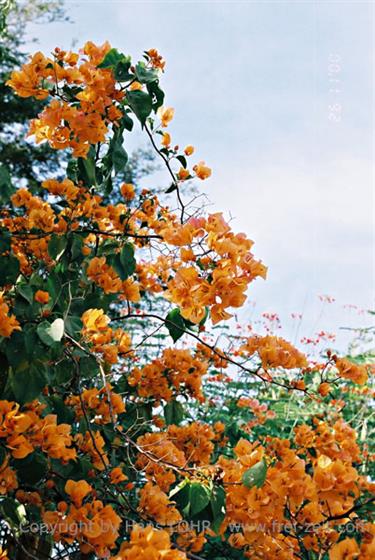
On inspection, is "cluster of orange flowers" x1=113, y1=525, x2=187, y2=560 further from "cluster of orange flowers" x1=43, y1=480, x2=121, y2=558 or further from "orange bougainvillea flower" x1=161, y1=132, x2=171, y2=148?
"orange bougainvillea flower" x1=161, y1=132, x2=171, y2=148

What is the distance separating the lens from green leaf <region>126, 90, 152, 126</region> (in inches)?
49.9

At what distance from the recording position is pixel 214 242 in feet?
3.22

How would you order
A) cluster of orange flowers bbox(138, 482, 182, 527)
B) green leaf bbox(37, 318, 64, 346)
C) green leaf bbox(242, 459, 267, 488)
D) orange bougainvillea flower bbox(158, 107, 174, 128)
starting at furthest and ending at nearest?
orange bougainvillea flower bbox(158, 107, 174, 128), cluster of orange flowers bbox(138, 482, 182, 527), green leaf bbox(242, 459, 267, 488), green leaf bbox(37, 318, 64, 346)

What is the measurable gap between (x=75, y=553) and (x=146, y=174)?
6.81 meters

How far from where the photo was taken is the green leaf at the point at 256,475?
3.45 ft

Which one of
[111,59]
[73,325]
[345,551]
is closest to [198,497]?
[345,551]

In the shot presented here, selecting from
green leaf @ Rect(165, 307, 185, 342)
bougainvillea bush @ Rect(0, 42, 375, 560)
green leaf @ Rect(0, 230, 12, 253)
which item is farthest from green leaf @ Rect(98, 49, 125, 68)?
green leaf @ Rect(165, 307, 185, 342)

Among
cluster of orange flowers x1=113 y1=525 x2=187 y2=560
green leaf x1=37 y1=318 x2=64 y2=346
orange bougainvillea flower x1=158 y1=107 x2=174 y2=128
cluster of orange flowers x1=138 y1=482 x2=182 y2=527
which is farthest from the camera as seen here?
orange bougainvillea flower x1=158 y1=107 x2=174 y2=128

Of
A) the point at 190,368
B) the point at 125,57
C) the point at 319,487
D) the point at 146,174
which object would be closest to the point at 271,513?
the point at 319,487

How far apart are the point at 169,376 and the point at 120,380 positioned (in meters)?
0.13

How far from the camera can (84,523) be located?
3.53ft

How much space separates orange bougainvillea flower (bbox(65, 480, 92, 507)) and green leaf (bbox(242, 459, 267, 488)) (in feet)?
0.88

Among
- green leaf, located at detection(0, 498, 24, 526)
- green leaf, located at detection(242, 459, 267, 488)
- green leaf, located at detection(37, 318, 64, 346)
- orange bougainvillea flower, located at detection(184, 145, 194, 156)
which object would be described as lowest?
green leaf, located at detection(0, 498, 24, 526)

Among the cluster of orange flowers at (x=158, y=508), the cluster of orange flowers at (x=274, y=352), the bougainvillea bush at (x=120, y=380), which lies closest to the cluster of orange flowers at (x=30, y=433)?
the bougainvillea bush at (x=120, y=380)
